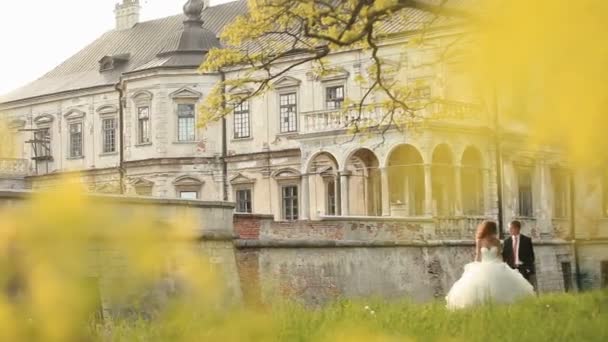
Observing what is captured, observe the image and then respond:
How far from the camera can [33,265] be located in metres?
1.14

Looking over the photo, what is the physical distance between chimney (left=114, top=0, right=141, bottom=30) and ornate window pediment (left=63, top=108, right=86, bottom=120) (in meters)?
6.01

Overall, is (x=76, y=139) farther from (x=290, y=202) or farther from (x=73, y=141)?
(x=290, y=202)

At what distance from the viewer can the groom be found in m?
12.6

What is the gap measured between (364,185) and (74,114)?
13.3 m

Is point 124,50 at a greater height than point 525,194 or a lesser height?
greater

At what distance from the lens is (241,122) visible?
115 feet

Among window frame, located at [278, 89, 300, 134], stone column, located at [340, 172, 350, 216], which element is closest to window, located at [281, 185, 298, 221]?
window frame, located at [278, 89, 300, 134]

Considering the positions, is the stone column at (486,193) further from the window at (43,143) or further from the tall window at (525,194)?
the window at (43,143)

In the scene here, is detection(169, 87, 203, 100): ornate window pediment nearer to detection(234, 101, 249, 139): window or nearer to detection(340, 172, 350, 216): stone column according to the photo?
detection(234, 101, 249, 139): window

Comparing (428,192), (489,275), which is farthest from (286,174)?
(489,275)

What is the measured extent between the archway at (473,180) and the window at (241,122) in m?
8.37

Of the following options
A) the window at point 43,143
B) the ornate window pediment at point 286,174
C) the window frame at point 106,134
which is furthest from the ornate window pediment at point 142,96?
the ornate window pediment at point 286,174

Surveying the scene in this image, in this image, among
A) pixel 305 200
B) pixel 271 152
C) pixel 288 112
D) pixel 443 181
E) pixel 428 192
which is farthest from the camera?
pixel 288 112

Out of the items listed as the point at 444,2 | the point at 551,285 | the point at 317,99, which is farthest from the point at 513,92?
the point at 317,99
